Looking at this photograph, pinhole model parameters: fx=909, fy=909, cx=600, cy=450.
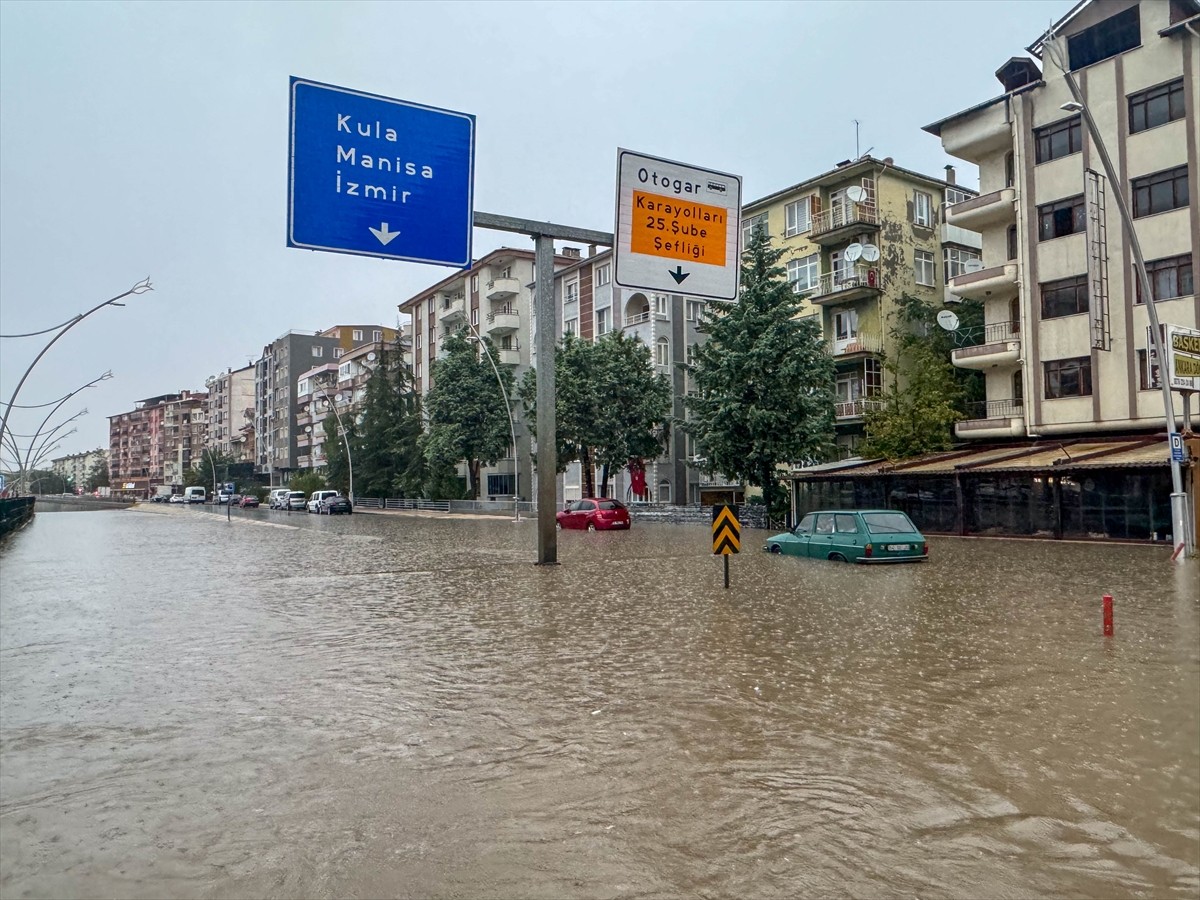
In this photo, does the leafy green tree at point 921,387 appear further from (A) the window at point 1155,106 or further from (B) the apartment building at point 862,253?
(A) the window at point 1155,106

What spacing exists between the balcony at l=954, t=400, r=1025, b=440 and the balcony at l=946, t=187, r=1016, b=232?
23.9ft

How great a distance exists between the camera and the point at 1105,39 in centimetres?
3209

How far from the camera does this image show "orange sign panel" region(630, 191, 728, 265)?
1616cm

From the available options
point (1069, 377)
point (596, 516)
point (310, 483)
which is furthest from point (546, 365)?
point (310, 483)

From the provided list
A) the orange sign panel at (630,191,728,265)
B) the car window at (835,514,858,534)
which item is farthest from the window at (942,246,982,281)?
the orange sign panel at (630,191,728,265)

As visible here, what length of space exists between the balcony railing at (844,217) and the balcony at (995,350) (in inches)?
340

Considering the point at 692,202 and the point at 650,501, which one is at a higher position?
the point at 692,202

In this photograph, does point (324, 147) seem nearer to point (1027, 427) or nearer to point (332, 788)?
point (332, 788)

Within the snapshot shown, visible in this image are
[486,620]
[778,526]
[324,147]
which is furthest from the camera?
[778,526]

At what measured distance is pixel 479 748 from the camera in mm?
6473

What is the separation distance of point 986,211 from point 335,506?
46.7 m

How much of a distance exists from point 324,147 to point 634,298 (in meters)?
44.3

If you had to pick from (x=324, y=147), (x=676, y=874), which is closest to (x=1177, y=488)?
(x=324, y=147)

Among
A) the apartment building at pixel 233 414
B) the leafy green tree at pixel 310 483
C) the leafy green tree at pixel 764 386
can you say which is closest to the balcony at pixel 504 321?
the leafy green tree at pixel 310 483
